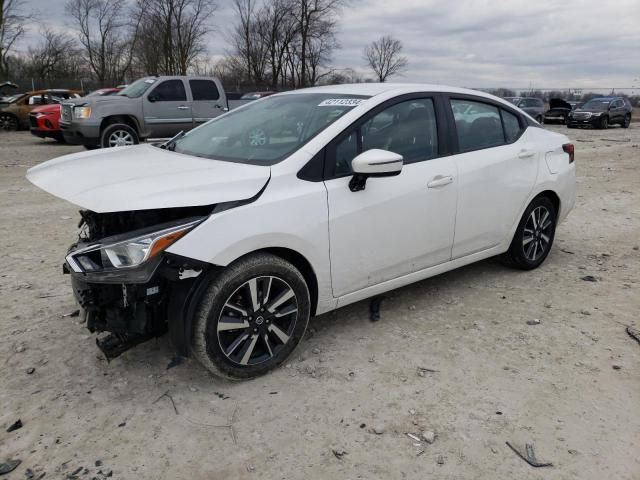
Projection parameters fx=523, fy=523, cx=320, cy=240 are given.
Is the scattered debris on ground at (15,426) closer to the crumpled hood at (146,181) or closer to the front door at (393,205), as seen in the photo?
the crumpled hood at (146,181)

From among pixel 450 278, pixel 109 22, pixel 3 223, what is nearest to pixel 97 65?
pixel 109 22

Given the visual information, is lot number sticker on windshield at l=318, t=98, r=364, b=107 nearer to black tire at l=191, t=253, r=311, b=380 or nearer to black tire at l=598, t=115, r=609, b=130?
black tire at l=191, t=253, r=311, b=380

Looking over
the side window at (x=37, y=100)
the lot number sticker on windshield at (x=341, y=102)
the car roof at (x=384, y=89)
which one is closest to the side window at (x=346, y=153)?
the lot number sticker on windshield at (x=341, y=102)

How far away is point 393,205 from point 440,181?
498 mm

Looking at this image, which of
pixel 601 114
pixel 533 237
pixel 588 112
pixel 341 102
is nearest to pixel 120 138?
pixel 341 102

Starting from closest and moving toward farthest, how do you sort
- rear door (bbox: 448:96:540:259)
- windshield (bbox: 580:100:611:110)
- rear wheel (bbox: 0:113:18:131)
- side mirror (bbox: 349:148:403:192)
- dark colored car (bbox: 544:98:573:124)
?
side mirror (bbox: 349:148:403:192) < rear door (bbox: 448:96:540:259) < rear wheel (bbox: 0:113:18:131) < windshield (bbox: 580:100:611:110) < dark colored car (bbox: 544:98:573:124)

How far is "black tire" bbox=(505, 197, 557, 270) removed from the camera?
4.61 metres

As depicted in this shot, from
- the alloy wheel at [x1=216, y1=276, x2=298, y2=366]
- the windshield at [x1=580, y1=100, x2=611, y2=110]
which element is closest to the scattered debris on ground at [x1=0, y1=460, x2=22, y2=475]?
the alloy wheel at [x1=216, y1=276, x2=298, y2=366]

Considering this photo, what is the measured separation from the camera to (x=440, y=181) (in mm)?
3686

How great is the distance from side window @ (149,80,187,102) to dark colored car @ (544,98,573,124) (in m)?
22.1

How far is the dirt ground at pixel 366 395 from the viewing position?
7.90 feet

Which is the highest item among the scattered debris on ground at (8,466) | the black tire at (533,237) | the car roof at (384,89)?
the car roof at (384,89)

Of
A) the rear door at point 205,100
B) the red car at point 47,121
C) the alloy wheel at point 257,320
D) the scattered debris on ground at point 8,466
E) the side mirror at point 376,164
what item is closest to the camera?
the scattered debris on ground at point 8,466

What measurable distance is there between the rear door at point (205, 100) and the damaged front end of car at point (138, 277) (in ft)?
33.2
